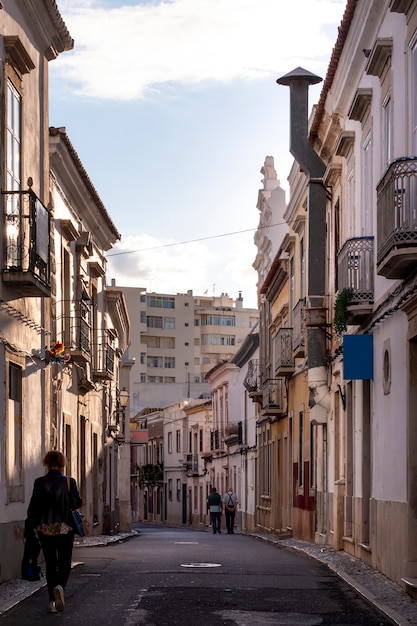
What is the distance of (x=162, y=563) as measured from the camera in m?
16.7

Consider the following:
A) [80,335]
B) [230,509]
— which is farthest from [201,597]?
[230,509]

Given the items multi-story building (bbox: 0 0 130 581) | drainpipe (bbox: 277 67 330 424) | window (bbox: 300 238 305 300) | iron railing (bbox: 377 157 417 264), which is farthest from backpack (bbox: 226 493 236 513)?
iron railing (bbox: 377 157 417 264)

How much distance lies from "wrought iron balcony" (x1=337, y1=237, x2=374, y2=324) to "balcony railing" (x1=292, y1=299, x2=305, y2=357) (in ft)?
29.4

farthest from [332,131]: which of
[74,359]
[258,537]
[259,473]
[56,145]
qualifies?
[259,473]

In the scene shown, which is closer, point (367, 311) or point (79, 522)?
point (79, 522)

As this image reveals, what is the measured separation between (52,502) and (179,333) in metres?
100

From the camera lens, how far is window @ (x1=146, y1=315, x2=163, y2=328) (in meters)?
110

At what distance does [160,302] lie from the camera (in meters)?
111

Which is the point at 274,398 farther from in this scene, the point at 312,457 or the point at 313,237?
the point at 313,237

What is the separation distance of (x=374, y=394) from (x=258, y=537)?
675 inches

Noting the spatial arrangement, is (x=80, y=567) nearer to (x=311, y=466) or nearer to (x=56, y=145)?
(x=56, y=145)

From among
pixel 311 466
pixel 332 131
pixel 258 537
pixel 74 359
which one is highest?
pixel 332 131

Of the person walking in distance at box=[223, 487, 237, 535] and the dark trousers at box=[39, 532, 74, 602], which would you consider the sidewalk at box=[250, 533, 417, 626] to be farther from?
the person walking in distance at box=[223, 487, 237, 535]

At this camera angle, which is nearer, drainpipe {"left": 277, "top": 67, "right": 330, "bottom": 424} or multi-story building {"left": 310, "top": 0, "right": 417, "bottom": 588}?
multi-story building {"left": 310, "top": 0, "right": 417, "bottom": 588}
